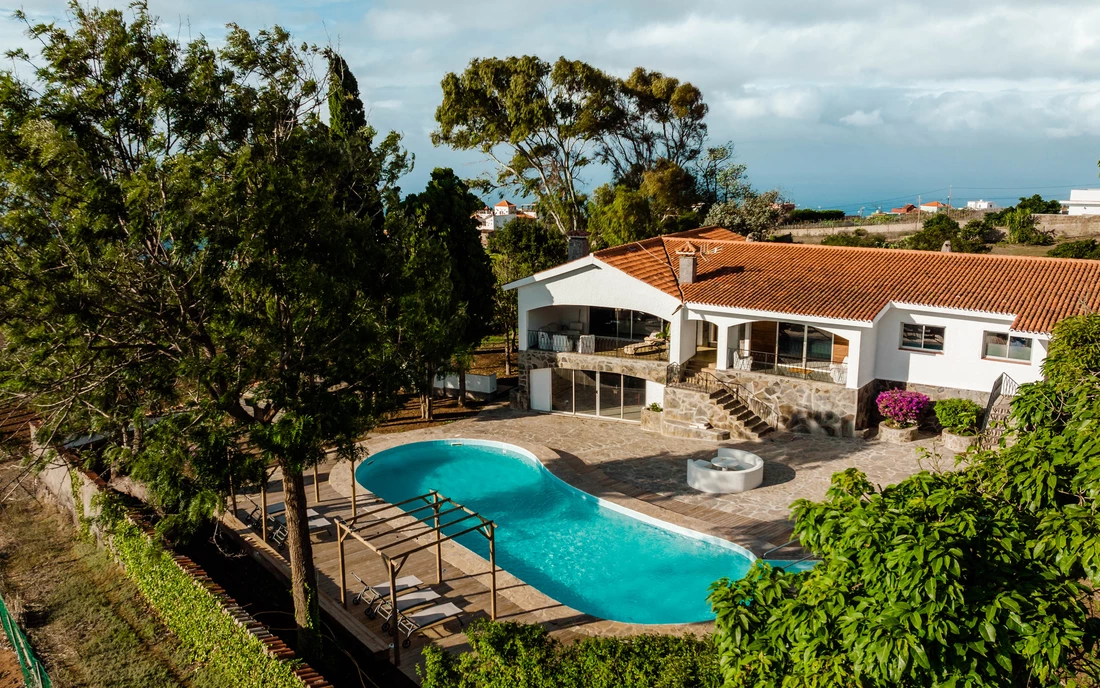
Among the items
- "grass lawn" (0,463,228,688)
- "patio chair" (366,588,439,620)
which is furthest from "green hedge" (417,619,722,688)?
"grass lawn" (0,463,228,688)

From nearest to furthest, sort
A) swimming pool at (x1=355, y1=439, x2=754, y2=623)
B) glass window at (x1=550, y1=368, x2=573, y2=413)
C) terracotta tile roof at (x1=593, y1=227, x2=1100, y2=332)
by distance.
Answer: swimming pool at (x1=355, y1=439, x2=754, y2=623) < terracotta tile roof at (x1=593, y1=227, x2=1100, y2=332) < glass window at (x1=550, y1=368, x2=573, y2=413)

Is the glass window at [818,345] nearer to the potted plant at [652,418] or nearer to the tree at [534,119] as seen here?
the potted plant at [652,418]

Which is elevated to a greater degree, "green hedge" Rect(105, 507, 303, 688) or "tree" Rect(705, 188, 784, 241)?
"tree" Rect(705, 188, 784, 241)

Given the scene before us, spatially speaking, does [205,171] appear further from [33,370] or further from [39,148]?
[33,370]

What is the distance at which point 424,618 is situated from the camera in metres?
14.9

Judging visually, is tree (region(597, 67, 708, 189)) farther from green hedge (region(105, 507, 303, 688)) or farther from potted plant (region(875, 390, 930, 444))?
green hedge (region(105, 507, 303, 688))

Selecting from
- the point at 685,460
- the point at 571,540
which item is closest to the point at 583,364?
the point at 685,460

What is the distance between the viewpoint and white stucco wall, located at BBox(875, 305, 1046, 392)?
24688 millimetres

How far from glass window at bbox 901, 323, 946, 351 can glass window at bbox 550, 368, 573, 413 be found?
11757 millimetres

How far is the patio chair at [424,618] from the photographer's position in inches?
567

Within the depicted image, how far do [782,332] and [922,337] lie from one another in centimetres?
456

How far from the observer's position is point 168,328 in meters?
12.3

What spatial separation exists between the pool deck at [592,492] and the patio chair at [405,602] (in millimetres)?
240

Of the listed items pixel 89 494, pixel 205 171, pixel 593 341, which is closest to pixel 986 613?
pixel 205 171
